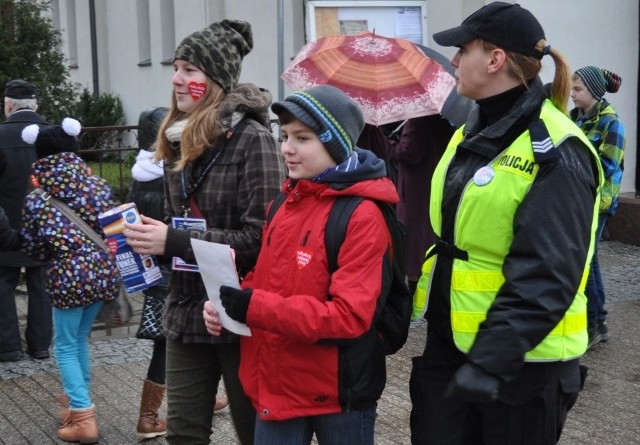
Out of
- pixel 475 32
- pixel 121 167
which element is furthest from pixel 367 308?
pixel 121 167

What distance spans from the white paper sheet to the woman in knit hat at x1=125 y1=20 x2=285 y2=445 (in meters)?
0.32

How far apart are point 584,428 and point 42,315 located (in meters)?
3.72

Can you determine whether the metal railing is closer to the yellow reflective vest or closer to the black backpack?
the black backpack

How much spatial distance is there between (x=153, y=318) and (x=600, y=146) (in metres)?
3.66

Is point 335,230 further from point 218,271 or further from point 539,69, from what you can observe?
point 539,69

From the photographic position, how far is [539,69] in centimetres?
280

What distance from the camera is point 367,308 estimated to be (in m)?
2.77

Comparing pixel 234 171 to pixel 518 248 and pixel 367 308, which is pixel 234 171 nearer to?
pixel 367 308

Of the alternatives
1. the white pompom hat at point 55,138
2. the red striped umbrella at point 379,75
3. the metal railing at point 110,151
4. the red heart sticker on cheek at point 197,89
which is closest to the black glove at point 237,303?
the red heart sticker on cheek at point 197,89

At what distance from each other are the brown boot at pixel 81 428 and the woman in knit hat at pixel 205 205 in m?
1.55

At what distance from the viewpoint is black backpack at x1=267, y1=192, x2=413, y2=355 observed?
2857mm

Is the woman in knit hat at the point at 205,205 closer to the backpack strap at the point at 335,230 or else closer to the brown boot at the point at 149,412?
the backpack strap at the point at 335,230

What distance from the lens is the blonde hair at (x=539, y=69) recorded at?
2.76 metres

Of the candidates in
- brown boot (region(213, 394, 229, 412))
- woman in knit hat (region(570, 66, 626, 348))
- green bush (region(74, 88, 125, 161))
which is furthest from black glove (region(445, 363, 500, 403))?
green bush (region(74, 88, 125, 161))
